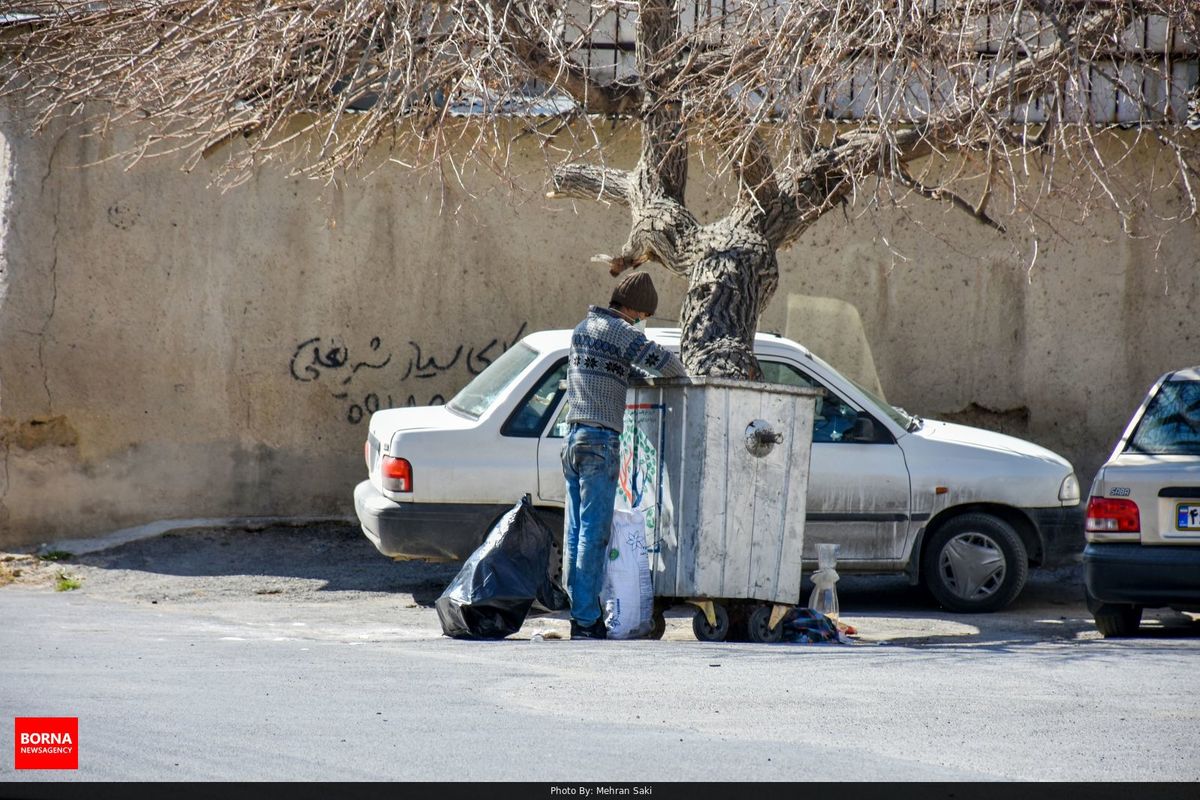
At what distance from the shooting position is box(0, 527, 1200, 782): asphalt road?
12.4 feet

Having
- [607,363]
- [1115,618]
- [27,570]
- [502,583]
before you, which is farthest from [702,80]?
[27,570]

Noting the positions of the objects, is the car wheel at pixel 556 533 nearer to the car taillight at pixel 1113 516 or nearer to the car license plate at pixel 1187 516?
the car taillight at pixel 1113 516

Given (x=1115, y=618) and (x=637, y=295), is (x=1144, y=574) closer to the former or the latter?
(x=1115, y=618)

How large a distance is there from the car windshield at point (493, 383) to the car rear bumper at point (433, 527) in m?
0.63

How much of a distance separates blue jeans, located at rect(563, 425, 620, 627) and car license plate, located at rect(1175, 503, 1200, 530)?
2.92m

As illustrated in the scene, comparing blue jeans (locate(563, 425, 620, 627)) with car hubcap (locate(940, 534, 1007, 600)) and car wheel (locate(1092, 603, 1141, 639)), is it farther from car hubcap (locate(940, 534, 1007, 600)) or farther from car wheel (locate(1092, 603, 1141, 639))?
car wheel (locate(1092, 603, 1141, 639))

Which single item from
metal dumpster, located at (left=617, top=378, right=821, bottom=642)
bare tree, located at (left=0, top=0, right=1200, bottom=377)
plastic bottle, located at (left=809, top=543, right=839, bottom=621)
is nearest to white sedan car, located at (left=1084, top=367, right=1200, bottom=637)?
plastic bottle, located at (left=809, top=543, right=839, bottom=621)

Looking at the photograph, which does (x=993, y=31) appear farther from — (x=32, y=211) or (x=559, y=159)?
(x=32, y=211)

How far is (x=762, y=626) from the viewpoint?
20.9 feet

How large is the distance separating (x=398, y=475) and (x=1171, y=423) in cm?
437

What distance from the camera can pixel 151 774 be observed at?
358 centimetres

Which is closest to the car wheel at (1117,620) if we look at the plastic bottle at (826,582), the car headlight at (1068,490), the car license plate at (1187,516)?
the car license plate at (1187,516)
